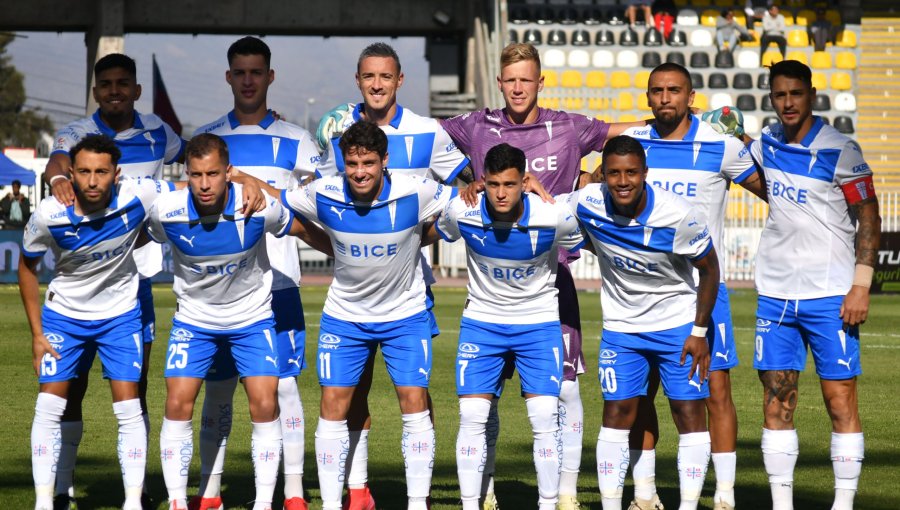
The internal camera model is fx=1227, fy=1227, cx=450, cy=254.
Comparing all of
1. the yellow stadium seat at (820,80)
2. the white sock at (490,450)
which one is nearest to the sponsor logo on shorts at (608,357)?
the white sock at (490,450)

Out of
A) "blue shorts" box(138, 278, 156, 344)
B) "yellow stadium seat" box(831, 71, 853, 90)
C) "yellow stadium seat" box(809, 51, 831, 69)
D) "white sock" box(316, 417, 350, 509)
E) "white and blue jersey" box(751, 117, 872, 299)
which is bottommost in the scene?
"white sock" box(316, 417, 350, 509)

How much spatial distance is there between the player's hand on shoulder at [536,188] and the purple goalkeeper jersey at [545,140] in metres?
0.51

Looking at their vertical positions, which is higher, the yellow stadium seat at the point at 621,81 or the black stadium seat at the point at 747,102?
the yellow stadium seat at the point at 621,81

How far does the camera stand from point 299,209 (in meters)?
6.55

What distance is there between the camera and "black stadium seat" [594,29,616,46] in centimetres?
3150

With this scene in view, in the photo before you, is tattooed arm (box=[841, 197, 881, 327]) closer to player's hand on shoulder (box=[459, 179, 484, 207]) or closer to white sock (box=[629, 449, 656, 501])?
white sock (box=[629, 449, 656, 501])

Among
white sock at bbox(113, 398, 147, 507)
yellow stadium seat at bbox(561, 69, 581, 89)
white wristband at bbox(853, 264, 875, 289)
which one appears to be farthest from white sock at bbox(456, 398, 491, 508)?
yellow stadium seat at bbox(561, 69, 581, 89)

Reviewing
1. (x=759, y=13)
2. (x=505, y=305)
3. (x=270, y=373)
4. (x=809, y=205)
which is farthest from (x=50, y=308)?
(x=759, y=13)

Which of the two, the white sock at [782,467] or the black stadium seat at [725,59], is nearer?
the white sock at [782,467]

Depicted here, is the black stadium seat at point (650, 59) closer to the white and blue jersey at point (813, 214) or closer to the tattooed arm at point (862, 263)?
the white and blue jersey at point (813, 214)

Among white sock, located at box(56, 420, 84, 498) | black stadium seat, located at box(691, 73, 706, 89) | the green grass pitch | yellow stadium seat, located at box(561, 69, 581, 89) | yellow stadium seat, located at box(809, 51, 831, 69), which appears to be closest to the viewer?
white sock, located at box(56, 420, 84, 498)

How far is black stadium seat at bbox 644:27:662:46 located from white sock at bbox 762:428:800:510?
2595 centimetres

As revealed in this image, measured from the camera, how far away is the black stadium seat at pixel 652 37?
103ft

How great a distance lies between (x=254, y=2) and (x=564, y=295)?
25.4 m
